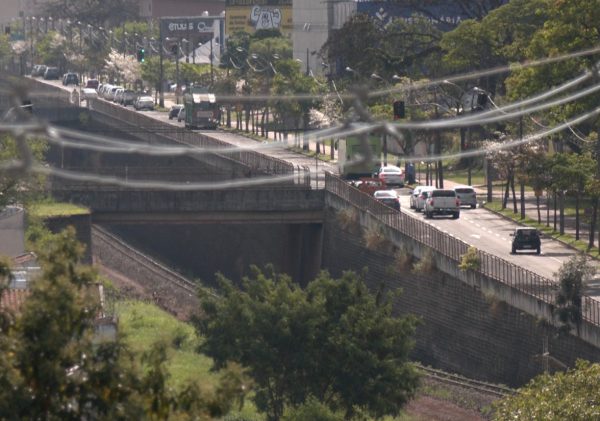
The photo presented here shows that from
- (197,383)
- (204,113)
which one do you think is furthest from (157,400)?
(204,113)

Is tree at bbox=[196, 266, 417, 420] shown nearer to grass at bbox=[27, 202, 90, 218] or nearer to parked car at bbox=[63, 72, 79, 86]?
grass at bbox=[27, 202, 90, 218]

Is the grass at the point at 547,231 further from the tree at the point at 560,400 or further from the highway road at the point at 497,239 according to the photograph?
the tree at the point at 560,400

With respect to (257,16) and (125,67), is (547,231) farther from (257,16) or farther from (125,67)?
(257,16)

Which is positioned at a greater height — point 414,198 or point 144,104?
point 414,198

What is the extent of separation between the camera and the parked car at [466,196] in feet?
222

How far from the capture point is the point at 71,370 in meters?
19.4

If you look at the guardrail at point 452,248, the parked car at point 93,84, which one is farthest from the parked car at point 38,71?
the guardrail at point 452,248

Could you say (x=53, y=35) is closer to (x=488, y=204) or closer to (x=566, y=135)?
(x=488, y=204)

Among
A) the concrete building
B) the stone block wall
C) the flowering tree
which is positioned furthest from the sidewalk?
the concrete building

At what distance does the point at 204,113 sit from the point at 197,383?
Answer: 8279 cm

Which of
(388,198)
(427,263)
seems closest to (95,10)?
(388,198)

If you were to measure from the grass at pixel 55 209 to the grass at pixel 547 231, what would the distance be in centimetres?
1514

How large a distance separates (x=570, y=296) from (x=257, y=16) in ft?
339

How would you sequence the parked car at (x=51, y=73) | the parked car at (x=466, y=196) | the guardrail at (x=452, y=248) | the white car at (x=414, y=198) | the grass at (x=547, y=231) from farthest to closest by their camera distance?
the parked car at (x=51, y=73) < the parked car at (x=466, y=196) < the white car at (x=414, y=198) < the grass at (x=547, y=231) < the guardrail at (x=452, y=248)
